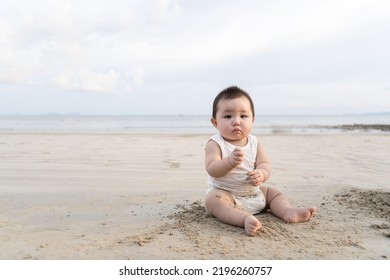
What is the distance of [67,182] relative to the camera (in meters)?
4.21

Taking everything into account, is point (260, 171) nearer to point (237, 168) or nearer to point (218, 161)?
point (237, 168)

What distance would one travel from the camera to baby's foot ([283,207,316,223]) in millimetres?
2671

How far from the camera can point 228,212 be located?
2623mm

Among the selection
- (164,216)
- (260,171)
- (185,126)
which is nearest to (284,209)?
(260,171)

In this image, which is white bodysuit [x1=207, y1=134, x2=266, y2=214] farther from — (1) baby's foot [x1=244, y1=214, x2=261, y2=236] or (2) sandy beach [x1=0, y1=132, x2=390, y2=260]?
(1) baby's foot [x1=244, y1=214, x2=261, y2=236]

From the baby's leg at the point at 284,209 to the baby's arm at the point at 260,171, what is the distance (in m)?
0.20

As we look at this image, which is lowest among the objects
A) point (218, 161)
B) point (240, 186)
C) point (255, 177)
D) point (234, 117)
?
point (240, 186)

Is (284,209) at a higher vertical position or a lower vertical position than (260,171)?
lower

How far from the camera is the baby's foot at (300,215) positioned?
267 centimetres

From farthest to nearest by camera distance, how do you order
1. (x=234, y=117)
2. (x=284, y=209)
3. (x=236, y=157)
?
(x=234, y=117)
(x=284, y=209)
(x=236, y=157)

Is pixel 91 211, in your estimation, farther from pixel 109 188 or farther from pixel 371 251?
pixel 371 251

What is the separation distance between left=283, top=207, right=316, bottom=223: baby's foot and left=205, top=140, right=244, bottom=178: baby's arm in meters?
0.57

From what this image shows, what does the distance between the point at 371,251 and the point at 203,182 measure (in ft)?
7.97

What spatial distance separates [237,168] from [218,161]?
285 millimetres
